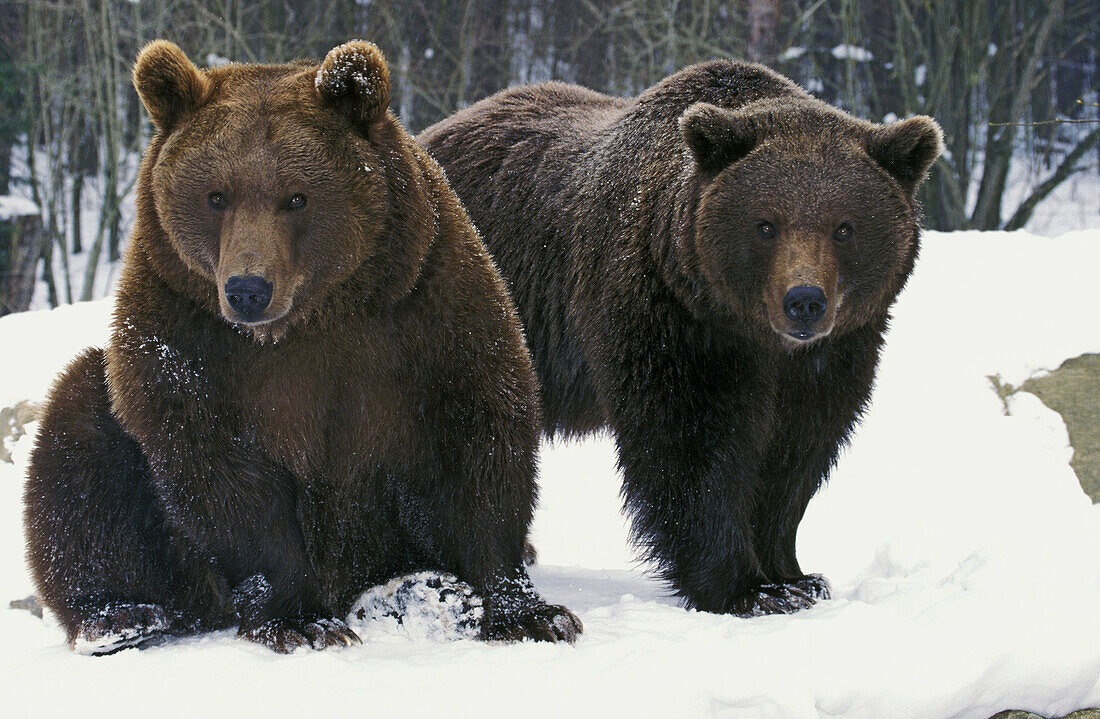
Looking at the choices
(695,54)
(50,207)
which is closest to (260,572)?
(695,54)

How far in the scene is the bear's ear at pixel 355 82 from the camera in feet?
12.0

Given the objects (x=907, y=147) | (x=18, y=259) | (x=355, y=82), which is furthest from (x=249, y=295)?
(x=18, y=259)

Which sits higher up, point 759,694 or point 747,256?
point 747,256

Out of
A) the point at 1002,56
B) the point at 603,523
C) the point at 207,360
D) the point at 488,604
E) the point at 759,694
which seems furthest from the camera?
the point at 1002,56

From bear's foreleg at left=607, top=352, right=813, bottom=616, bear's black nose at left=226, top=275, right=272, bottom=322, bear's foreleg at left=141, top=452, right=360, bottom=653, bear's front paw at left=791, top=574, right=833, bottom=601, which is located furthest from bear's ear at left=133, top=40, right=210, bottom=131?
bear's front paw at left=791, top=574, right=833, bottom=601

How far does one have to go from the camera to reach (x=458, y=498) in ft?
13.1

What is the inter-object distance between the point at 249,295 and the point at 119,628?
141 cm

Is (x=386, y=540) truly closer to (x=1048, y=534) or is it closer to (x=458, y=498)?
(x=458, y=498)

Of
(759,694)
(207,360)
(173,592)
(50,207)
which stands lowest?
(50,207)

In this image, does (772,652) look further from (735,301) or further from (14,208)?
(14,208)

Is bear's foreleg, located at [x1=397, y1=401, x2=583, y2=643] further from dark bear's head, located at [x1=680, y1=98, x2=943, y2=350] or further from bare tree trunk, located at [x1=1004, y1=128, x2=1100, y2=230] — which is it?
bare tree trunk, located at [x1=1004, y1=128, x2=1100, y2=230]

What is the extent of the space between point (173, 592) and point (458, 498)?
1089 millimetres

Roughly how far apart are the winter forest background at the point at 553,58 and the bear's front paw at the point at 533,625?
11.0 meters

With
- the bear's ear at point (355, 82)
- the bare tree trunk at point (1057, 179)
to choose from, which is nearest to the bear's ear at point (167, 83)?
the bear's ear at point (355, 82)
